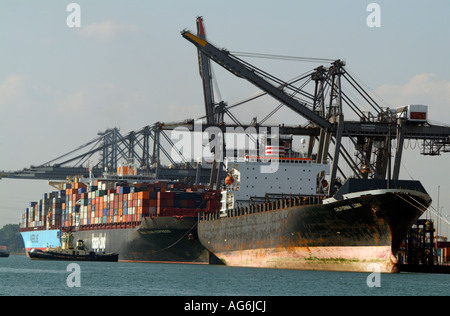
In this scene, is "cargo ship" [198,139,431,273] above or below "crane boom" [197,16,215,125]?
below

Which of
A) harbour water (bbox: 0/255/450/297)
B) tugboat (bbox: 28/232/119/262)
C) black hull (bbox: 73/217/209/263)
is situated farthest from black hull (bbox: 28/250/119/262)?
harbour water (bbox: 0/255/450/297)

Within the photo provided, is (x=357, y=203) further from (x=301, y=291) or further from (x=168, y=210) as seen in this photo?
(x=168, y=210)

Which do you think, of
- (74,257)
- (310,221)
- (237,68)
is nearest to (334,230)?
(310,221)

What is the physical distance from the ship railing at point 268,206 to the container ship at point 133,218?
3914mm

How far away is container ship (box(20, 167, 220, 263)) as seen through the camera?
72.2m

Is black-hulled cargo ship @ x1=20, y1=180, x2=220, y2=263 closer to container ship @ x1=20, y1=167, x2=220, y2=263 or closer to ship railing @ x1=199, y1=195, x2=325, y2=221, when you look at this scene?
container ship @ x1=20, y1=167, x2=220, y2=263

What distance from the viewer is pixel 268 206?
5625 centimetres

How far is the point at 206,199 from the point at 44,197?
46.1 meters

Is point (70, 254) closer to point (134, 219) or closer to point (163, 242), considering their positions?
point (134, 219)

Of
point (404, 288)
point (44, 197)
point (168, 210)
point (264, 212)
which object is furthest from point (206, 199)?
point (44, 197)

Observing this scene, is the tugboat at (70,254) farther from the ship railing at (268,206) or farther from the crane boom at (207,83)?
the crane boom at (207,83)

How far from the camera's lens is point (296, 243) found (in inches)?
2028

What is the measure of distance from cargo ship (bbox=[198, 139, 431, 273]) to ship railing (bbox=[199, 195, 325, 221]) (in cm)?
7
